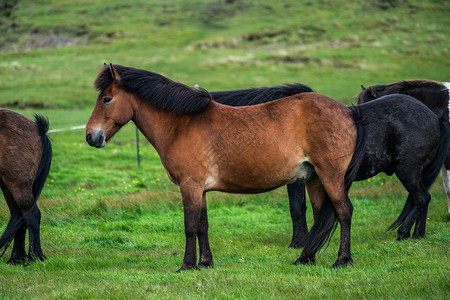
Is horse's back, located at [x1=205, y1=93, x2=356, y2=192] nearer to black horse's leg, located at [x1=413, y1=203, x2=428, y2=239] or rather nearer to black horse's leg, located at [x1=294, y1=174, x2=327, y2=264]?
black horse's leg, located at [x1=294, y1=174, x2=327, y2=264]

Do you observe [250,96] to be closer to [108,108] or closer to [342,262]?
[108,108]

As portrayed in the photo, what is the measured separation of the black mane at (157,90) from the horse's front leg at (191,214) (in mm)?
1077

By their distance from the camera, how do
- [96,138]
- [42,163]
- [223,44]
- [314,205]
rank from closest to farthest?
[96,138], [314,205], [42,163], [223,44]

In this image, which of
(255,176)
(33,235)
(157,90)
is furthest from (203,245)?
(33,235)

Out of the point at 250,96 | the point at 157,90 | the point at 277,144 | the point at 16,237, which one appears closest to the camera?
the point at 277,144

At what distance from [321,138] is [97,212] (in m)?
5.60

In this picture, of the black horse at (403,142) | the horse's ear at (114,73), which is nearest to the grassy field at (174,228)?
the black horse at (403,142)

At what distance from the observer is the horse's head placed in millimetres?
6840

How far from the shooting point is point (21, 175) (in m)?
7.25

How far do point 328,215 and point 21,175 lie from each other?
4437 mm

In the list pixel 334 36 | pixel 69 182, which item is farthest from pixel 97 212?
pixel 334 36

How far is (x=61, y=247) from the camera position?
26.3 feet

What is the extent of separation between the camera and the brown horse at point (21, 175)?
283 inches

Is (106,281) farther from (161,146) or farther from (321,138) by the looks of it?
(321,138)
